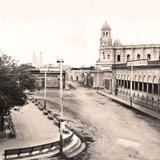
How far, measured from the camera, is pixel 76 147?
33.4 meters

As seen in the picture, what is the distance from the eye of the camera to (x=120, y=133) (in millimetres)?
41906

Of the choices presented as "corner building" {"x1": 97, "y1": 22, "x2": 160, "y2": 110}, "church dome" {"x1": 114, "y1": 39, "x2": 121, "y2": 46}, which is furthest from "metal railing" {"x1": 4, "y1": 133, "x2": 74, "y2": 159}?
"church dome" {"x1": 114, "y1": 39, "x2": 121, "y2": 46}

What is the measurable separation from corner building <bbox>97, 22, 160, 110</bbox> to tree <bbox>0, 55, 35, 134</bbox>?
32.9 metres

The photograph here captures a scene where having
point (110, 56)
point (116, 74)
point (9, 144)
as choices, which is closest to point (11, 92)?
point (9, 144)

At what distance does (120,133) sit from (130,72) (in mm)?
47555

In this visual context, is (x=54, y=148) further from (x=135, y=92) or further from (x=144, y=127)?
(x=135, y=92)

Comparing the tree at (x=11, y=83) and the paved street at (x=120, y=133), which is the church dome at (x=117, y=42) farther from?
the tree at (x=11, y=83)

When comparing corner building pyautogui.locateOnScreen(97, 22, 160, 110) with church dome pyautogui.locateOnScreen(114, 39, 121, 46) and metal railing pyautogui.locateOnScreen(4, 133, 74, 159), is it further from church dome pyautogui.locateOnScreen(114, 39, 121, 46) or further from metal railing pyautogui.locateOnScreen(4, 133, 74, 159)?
metal railing pyautogui.locateOnScreen(4, 133, 74, 159)

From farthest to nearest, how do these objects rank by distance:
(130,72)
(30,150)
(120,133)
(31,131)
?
(130,72)
(120,133)
(31,131)
(30,150)

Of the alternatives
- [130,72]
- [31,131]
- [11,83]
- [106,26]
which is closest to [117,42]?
[106,26]

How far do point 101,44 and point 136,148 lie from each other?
12203 cm

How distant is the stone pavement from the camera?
1313 inches

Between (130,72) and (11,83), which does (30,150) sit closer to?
(11,83)

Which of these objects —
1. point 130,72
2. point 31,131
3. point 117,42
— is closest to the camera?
point 31,131
